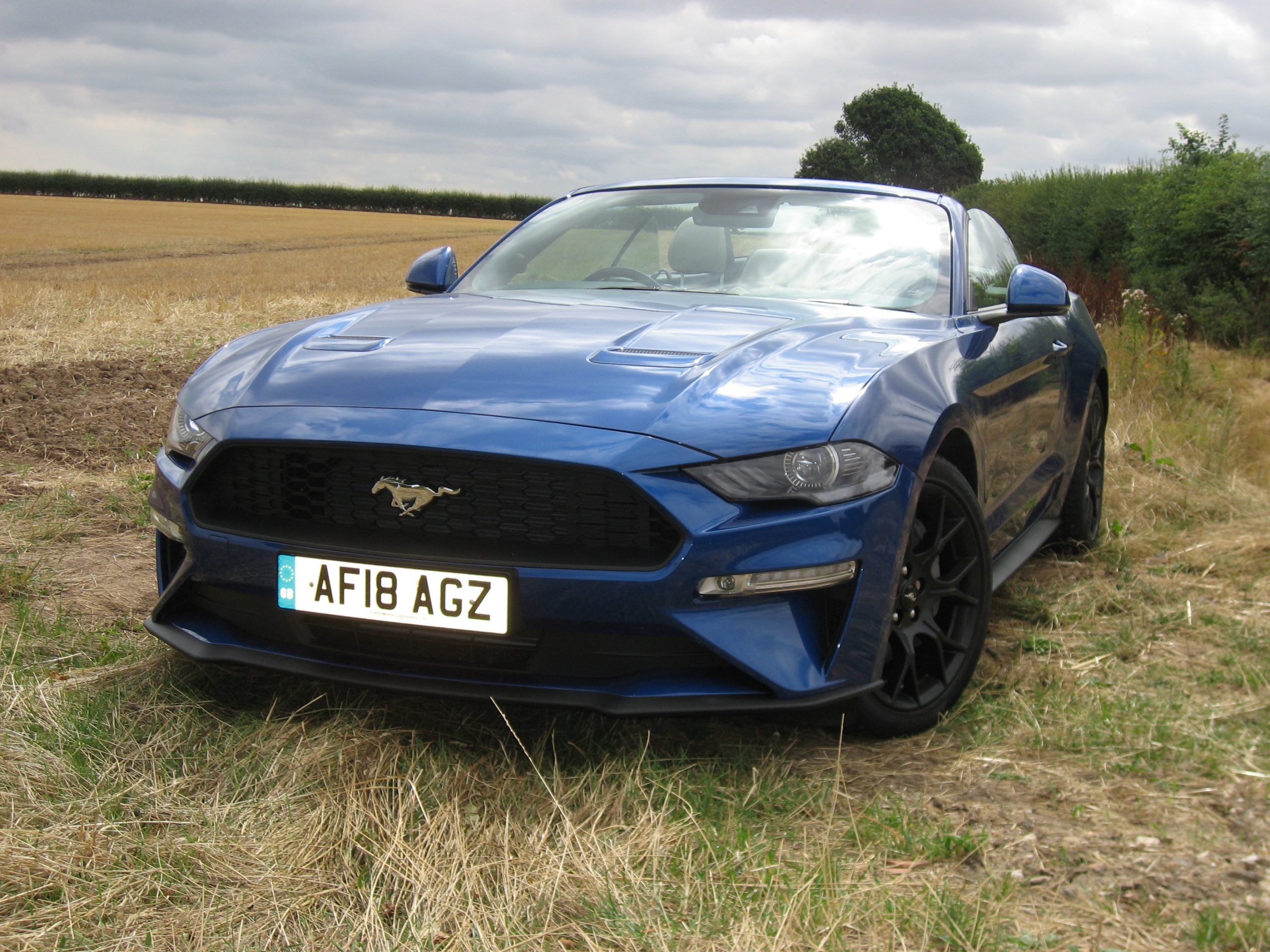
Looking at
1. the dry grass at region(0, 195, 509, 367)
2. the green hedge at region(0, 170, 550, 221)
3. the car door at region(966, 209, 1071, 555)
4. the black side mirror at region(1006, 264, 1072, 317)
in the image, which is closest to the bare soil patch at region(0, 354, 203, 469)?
the dry grass at region(0, 195, 509, 367)

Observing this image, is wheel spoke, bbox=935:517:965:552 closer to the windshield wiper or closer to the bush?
the windshield wiper

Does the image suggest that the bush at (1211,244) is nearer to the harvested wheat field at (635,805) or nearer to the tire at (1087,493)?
the tire at (1087,493)

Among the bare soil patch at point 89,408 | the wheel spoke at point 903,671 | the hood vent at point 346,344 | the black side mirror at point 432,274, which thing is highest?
the black side mirror at point 432,274

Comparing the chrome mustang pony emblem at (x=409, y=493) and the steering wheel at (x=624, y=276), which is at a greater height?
the steering wheel at (x=624, y=276)

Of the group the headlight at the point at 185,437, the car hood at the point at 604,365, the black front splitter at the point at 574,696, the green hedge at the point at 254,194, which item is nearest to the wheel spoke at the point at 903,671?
the black front splitter at the point at 574,696

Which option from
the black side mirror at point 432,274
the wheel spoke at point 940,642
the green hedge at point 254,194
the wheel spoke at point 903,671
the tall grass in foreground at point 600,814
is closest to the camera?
the tall grass in foreground at point 600,814

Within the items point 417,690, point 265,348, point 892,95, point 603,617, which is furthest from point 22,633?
point 892,95

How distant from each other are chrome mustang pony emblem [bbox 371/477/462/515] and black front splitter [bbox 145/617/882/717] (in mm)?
349

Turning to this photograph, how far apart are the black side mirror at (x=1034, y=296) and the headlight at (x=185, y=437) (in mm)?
2233

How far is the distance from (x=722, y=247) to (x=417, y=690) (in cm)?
194

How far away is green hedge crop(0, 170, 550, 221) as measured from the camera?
6694cm

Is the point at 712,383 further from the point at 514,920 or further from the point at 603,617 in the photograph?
the point at 514,920

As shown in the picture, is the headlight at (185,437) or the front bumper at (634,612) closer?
the front bumper at (634,612)

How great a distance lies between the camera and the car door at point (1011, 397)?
3.40 m
